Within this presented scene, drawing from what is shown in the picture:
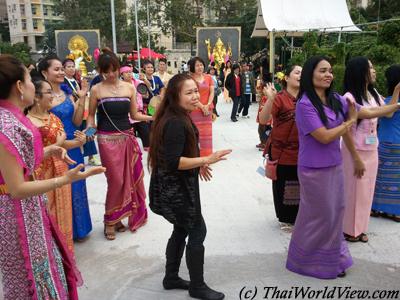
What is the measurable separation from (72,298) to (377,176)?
325cm

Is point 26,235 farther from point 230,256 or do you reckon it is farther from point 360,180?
point 360,180

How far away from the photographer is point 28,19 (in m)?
71.1

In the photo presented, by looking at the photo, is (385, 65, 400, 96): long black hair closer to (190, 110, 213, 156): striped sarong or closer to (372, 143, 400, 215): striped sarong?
(372, 143, 400, 215): striped sarong

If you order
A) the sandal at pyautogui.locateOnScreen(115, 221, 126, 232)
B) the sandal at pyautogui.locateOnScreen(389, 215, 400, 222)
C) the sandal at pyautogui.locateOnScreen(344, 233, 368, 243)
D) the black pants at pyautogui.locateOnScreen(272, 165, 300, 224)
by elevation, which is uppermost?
the black pants at pyautogui.locateOnScreen(272, 165, 300, 224)

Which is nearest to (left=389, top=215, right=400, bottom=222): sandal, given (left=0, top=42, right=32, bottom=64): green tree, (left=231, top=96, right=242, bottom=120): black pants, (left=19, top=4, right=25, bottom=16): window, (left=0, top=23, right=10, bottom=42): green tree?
(left=231, top=96, right=242, bottom=120): black pants

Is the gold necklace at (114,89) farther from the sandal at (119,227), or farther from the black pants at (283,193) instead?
the black pants at (283,193)

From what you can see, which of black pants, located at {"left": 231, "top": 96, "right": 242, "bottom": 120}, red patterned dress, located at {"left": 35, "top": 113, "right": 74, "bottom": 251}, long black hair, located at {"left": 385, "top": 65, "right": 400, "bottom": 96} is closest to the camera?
red patterned dress, located at {"left": 35, "top": 113, "right": 74, "bottom": 251}

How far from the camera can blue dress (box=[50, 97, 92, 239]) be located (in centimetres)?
372

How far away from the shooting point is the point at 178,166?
259 cm

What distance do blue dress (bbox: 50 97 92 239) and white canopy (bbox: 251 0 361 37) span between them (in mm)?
11275

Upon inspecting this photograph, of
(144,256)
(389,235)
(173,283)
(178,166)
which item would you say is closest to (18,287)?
(178,166)

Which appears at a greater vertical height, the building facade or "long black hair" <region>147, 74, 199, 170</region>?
the building facade

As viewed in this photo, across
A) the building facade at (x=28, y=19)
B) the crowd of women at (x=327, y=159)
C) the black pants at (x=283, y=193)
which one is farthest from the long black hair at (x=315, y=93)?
the building facade at (x=28, y=19)

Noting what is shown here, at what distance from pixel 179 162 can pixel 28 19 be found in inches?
3044
